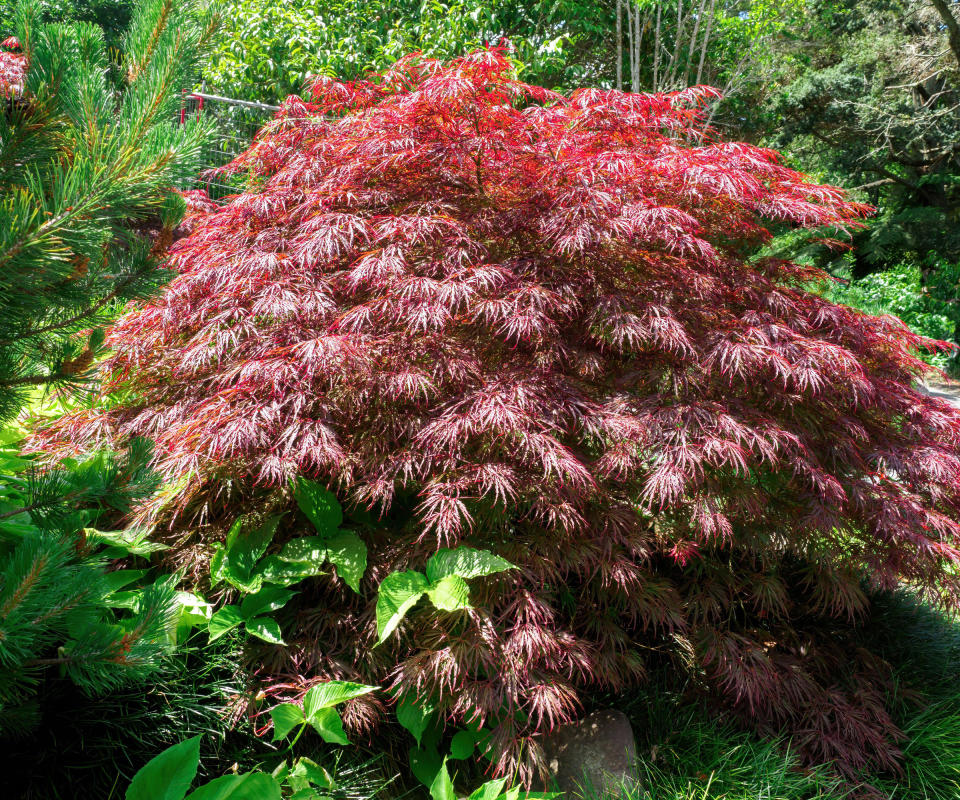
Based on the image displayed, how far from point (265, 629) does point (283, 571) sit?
19 cm

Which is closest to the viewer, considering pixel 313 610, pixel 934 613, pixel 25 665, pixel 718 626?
pixel 25 665

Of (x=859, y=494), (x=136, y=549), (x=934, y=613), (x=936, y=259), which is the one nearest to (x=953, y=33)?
(x=936, y=259)

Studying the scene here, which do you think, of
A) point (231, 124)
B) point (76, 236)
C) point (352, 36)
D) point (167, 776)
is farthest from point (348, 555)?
point (352, 36)

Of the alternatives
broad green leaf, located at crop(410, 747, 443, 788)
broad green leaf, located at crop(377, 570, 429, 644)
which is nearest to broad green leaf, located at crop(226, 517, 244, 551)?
broad green leaf, located at crop(377, 570, 429, 644)

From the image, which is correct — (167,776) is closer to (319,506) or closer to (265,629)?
(265,629)

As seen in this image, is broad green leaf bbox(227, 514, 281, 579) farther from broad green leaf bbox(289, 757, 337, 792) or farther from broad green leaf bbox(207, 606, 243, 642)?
broad green leaf bbox(289, 757, 337, 792)

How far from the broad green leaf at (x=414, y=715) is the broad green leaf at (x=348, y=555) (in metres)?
0.37

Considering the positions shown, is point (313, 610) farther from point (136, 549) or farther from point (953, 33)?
point (953, 33)

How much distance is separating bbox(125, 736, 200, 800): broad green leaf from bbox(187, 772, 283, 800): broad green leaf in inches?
3.8

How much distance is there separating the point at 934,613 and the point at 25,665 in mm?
3735

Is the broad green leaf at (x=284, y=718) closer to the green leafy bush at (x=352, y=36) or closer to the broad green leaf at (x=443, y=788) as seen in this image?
the broad green leaf at (x=443, y=788)

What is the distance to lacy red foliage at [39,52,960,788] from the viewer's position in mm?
2121

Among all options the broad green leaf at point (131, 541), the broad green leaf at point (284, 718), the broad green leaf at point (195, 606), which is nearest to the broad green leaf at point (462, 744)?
the broad green leaf at point (284, 718)

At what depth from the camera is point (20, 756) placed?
6.38 ft
